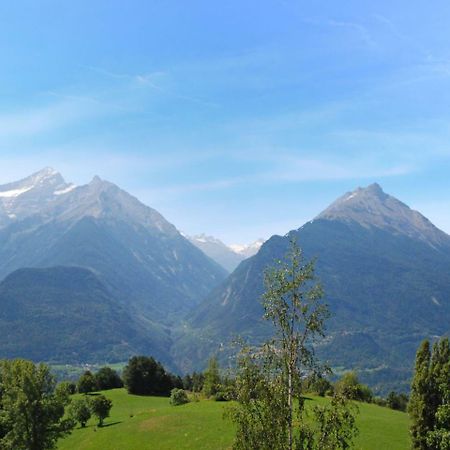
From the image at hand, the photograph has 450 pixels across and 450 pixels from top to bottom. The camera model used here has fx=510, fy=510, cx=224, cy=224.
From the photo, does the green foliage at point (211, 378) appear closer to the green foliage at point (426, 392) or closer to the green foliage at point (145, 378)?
the green foliage at point (145, 378)

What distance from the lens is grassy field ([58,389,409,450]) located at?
69625 millimetres

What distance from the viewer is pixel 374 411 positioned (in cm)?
9944

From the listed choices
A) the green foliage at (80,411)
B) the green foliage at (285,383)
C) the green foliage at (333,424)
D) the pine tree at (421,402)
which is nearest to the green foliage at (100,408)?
the green foliage at (80,411)

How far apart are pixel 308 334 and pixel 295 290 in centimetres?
218

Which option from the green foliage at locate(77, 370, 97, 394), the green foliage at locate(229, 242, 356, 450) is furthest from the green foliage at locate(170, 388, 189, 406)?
the green foliage at locate(229, 242, 356, 450)

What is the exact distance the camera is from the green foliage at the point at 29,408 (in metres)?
66.1

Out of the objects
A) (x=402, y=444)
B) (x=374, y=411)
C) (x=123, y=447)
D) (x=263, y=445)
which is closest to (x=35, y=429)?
(x=123, y=447)

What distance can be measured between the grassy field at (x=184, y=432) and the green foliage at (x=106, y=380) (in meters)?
50.4

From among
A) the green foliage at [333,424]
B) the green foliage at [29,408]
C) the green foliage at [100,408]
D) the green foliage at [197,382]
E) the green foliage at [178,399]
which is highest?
the green foliage at [333,424]

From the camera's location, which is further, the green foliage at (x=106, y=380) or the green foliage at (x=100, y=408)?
the green foliage at (x=106, y=380)

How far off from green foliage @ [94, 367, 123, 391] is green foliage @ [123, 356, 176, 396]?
13.1 metres

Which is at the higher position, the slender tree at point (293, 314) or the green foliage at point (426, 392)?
the slender tree at point (293, 314)

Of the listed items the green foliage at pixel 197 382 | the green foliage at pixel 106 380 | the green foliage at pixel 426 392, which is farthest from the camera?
the green foliage at pixel 197 382

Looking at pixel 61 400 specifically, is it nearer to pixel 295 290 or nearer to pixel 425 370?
pixel 425 370
